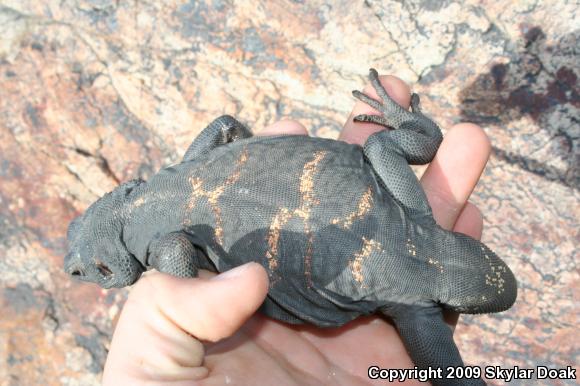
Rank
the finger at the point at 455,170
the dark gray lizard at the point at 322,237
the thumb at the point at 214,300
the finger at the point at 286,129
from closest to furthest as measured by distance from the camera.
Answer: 1. the thumb at the point at 214,300
2. the dark gray lizard at the point at 322,237
3. the finger at the point at 455,170
4. the finger at the point at 286,129

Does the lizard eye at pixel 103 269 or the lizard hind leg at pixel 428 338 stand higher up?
the lizard hind leg at pixel 428 338

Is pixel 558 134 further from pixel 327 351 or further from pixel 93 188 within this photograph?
pixel 93 188

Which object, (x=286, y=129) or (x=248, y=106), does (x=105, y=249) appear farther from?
(x=248, y=106)

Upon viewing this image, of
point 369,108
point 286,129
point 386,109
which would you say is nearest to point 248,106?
point 286,129

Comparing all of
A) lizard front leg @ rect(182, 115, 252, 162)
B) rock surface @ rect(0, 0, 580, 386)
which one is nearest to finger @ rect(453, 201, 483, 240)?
rock surface @ rect(0, 0, 580, 386)

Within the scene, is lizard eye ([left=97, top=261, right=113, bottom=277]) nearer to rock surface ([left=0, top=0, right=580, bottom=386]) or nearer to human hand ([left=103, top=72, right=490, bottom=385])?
human hand ([left=103, top=72, right=490, bottom=385])

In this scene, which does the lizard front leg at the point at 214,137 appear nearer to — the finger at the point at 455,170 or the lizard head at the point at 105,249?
the lizard head at the point at 105,249

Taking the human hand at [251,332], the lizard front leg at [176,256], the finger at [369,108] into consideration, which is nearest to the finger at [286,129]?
the human hand at [251,332]
